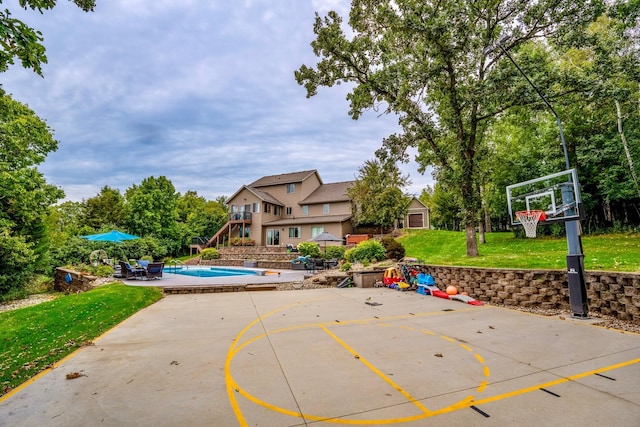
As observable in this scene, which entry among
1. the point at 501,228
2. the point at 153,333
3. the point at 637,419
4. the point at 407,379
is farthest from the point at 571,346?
the point at 501,228

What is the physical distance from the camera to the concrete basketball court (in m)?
2.77

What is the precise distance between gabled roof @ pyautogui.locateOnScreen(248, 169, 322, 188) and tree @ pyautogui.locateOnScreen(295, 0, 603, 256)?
1799cm

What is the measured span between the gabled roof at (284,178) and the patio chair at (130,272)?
2146 centimetres

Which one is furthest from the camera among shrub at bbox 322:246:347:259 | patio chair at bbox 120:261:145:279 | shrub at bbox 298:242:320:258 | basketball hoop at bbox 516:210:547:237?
shrub at bbox 298:242:320:258

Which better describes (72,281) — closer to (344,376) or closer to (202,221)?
(344,376)

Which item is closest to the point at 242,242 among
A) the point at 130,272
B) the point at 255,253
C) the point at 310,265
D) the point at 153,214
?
the point at 255,253

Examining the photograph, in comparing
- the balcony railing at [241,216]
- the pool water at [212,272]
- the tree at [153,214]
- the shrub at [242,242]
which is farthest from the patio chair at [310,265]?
the tree at [153,214]

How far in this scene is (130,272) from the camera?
1349 centimetres

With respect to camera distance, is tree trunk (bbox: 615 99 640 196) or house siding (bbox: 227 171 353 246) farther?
house siding (bbox: 227 171 353 246)

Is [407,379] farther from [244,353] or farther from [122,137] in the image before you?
[122,137]

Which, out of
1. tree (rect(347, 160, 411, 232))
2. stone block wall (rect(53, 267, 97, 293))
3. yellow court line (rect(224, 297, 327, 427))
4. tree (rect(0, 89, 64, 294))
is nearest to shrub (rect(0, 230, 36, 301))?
tree (rect(0, 89, 64, 294))

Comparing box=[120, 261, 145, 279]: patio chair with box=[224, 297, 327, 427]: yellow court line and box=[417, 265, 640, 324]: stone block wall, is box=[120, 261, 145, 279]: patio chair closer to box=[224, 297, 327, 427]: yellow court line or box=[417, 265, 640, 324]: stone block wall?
box=[224, 297, 327, 427]: yellow court line

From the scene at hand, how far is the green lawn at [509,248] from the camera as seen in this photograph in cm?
1062

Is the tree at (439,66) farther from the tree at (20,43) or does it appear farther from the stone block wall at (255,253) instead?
the tree at (20,43)
